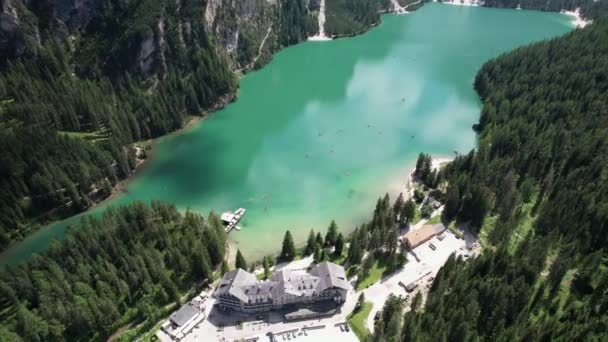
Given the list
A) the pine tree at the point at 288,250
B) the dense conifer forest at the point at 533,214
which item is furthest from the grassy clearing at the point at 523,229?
the pine tree at the point at 288,250

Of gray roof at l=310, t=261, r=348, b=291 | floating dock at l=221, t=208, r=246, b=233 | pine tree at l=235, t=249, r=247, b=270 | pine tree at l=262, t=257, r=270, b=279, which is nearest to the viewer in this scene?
gray roof at l=310, t=261, r=348, b=291

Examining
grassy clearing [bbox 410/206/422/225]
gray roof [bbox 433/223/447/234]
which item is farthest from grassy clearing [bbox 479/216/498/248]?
grassy clearing [bbox 410/206/422/225]

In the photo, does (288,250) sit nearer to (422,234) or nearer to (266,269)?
(266,269)

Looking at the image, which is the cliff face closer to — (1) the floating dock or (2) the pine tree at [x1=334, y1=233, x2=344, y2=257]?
(1) the floating dock

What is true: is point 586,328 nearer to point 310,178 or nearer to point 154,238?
point 310,178

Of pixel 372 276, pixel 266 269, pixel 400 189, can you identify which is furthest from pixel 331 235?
pixel 400 189

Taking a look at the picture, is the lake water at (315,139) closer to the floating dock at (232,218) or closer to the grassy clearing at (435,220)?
the floating dock at (232,218)
